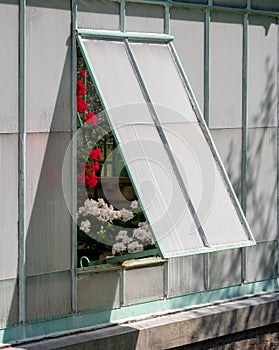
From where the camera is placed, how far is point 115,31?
9609mm

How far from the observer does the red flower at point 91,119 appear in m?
9.52

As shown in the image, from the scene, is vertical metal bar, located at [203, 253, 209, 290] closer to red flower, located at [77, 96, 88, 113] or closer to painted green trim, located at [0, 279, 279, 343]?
painted green trim, located at [0, 279, 279, 343]

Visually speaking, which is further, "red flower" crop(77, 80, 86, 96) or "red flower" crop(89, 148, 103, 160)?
"red flower" crop(89, 148, 103, 160)

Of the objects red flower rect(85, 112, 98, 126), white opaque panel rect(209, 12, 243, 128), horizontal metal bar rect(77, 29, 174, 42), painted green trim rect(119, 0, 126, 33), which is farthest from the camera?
white opaque panel rect(209, 12, 243, 128)

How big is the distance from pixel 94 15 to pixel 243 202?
2689 mm

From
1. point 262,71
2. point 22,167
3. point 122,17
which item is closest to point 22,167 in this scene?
point 22,167

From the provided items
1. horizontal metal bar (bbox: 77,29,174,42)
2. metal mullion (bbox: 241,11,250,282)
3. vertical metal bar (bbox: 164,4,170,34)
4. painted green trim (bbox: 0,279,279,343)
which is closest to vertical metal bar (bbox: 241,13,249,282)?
metal mullion (bbox: 241,11,250,282)

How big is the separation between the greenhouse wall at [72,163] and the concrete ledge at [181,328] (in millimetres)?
115

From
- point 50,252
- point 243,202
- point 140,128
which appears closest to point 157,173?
point 140,128

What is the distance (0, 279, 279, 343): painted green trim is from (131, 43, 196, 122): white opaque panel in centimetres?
176

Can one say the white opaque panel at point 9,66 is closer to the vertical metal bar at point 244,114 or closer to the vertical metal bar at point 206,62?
the vertical metal bar at point 206,62

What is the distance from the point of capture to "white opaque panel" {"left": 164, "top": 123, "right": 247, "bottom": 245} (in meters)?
9.16

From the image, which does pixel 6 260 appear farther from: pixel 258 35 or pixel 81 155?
pixel 258 35

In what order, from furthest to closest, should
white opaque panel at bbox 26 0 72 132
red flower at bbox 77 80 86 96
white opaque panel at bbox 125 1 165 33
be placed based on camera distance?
white opaque panel at bbox 125 1 165 33 < red flower at bbox 77 80 86 96 < white opaque panel at bbox 26 0 72 132
